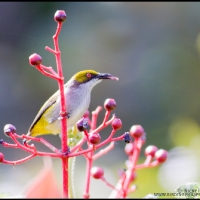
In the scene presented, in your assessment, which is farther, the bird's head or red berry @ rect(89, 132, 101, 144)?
the bird's head

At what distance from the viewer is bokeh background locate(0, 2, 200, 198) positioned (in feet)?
10.2

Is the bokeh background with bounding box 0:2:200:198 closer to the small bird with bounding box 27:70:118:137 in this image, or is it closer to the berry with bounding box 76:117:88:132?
the small bird with bounding box 27:70:118:137

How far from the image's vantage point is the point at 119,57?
3.71 meters

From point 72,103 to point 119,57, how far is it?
2.54 meters

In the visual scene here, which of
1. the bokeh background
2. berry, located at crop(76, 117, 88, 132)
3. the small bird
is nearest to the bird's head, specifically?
the small bird

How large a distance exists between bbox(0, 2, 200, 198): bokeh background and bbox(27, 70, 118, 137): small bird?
126cm

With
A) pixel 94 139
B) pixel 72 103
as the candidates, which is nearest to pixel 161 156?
pixel 94 139

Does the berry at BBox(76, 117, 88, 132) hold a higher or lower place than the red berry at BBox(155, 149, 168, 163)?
higher

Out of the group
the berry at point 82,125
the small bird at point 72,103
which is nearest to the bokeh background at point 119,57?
the small bird at point 72,103

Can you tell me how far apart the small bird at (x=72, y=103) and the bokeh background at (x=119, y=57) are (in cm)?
126

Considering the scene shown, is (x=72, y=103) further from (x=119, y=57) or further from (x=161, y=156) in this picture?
(x=119, y=57)

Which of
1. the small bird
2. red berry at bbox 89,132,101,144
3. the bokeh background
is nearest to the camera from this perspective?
red berry at bbox 89,132,101,144

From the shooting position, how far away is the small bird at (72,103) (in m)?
1.19

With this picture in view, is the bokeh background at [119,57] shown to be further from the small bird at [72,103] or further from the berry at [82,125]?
the berry at [82,125]
